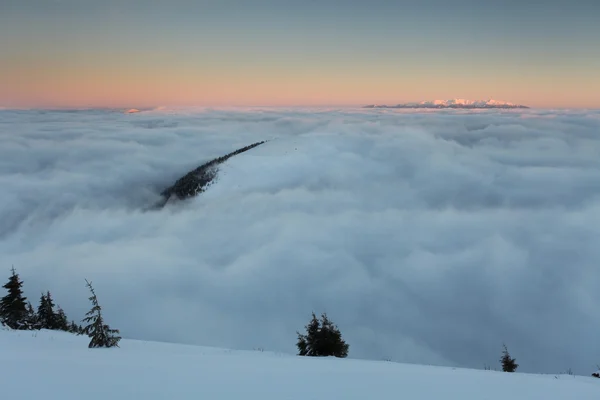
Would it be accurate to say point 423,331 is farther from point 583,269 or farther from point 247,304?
point 583,269

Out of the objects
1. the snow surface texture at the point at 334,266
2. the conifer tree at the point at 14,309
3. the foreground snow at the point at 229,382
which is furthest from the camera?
the snow surface texture at the point at 334,266

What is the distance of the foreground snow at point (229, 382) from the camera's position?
7.25 m

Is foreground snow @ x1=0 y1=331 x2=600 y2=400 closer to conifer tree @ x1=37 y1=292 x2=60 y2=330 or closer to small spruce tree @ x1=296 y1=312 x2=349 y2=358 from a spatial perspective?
small spruce tree @ x1=296 y1=312 x2=349 y2=358

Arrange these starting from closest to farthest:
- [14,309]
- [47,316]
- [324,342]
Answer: [324,342]
[14,309]
[47,316]

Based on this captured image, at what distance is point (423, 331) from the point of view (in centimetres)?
8406

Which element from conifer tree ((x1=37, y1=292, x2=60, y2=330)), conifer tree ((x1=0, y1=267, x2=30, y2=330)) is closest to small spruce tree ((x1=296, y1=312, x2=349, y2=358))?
conifer tree ((x1=0, y1=267, x2=30, y2=330))

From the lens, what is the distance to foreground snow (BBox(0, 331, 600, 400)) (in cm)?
725

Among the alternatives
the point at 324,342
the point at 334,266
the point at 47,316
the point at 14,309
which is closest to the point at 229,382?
the point at 324,342

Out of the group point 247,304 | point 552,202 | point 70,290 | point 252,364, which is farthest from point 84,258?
point 552,202

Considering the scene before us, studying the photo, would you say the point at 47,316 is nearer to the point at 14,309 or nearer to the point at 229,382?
the point at 14,309

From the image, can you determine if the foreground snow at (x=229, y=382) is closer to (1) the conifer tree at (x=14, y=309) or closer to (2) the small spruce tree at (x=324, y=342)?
(2) the small spruce tree at (x=324, y=342)

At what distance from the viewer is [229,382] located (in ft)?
27.1

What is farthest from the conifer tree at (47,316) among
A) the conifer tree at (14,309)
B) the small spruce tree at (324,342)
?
the small spruce tree at (324,342)

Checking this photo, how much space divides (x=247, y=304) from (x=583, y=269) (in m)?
115
